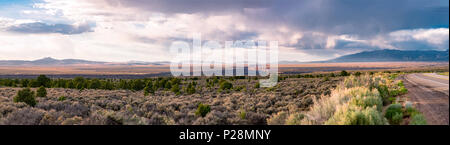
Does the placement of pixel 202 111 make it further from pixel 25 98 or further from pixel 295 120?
pixel 25 98

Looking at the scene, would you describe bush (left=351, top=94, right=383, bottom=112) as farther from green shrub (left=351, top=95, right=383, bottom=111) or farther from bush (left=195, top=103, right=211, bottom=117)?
bush (left=195, top=103, right=211, bottom=117)

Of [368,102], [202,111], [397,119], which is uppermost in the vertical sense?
[368,102]

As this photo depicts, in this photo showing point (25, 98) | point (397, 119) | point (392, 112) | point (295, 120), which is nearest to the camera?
point (397, 119)

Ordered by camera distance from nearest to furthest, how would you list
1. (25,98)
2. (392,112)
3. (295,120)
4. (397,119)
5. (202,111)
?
1. (397,119)
2. (392,112)
3. (295,120)
4. (202,111)
5. (25,98)

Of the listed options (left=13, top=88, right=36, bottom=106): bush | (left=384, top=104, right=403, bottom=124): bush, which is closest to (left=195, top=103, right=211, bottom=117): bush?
(left=384, top=104, right=403, bottom=124): bush

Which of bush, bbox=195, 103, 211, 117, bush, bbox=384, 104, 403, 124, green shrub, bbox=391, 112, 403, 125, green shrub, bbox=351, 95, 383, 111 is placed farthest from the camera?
bush, bbox=195, 103, 211, 117

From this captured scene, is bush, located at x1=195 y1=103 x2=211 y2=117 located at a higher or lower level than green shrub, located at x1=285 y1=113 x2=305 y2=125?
lower

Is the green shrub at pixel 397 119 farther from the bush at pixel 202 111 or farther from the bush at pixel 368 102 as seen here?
the bush at pixel 202 111

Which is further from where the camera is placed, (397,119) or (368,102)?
(368,102)

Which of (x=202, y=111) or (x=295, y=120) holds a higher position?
(x=295, y=120)

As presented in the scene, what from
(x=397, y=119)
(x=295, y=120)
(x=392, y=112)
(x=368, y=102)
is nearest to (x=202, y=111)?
(x=295, y=120)
